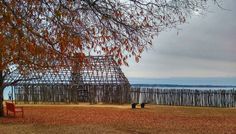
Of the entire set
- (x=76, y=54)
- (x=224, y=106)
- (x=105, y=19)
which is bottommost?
(x=224, y=106)

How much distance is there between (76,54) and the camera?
12992 mm

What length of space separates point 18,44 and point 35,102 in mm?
35184

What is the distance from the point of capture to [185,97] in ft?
150

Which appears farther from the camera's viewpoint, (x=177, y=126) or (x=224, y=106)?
(x=224, y=106)

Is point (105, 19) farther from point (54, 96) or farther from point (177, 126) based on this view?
point (54, 96)

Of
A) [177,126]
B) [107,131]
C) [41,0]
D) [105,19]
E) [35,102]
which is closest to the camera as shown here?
[41,0]

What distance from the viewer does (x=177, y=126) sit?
79.0 feet

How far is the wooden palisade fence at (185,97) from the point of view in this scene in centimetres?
4353

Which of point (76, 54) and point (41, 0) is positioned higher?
point (41, 0)

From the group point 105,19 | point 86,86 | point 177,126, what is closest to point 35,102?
point 86,86

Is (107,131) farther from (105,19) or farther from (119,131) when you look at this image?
(105,19)

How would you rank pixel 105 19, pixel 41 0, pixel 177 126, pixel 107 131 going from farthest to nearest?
pixel 177 126
pixel 107 131
pixel 105 19
pixel 41 0

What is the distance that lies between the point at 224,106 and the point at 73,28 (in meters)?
32.2

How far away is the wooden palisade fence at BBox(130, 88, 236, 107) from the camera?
143 ft
